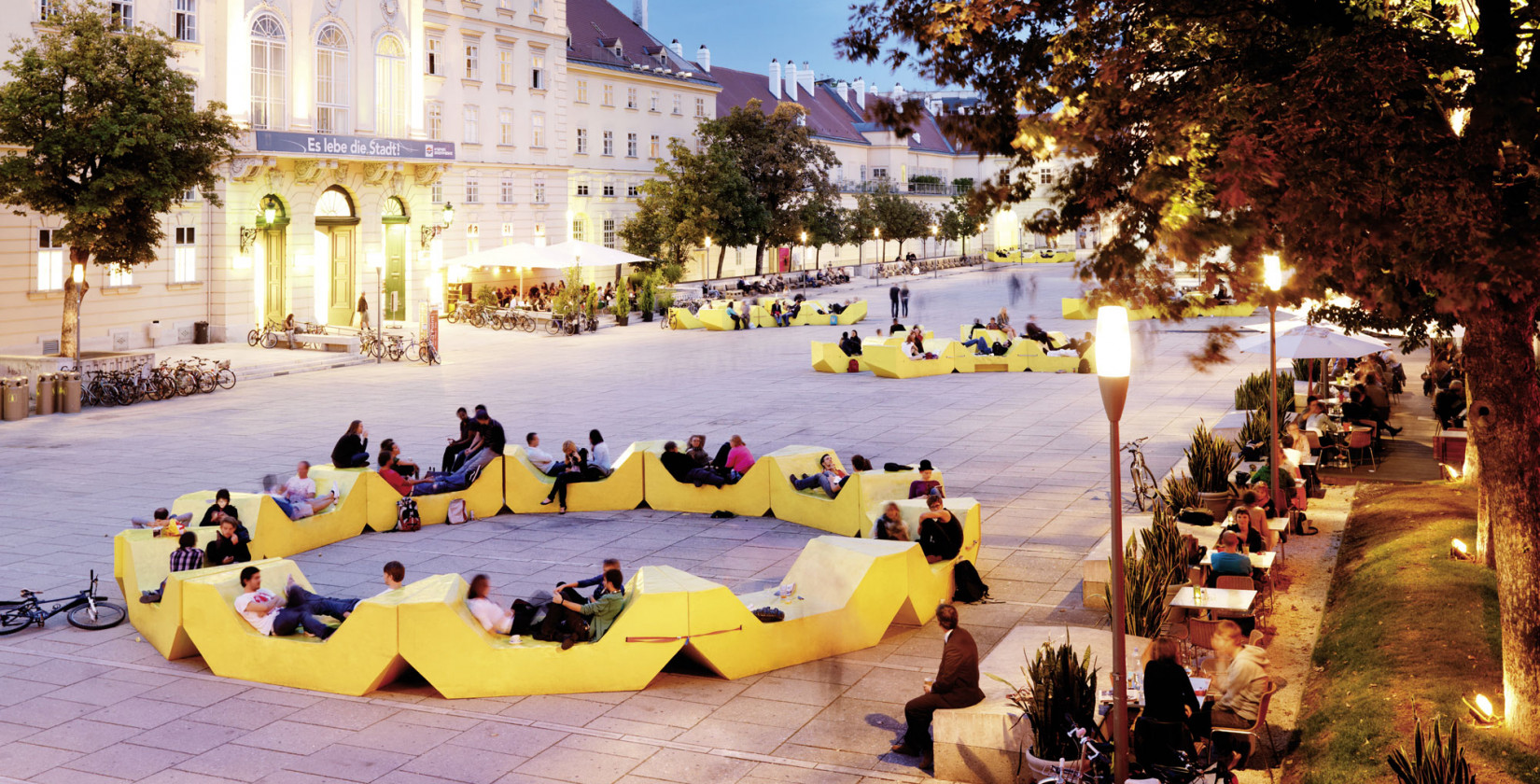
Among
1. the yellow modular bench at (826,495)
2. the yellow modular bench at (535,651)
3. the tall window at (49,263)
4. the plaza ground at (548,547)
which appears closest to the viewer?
the plaza ground at (548,547)

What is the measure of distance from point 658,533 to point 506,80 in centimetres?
4116

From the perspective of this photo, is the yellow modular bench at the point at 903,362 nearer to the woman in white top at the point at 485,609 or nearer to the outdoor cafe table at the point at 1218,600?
the outdoor cafe table at the point at 1218,600

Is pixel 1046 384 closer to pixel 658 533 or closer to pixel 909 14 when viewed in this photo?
pixel 658 533

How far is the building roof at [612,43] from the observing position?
64.2 meters

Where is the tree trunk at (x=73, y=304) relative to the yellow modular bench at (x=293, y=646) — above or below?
above

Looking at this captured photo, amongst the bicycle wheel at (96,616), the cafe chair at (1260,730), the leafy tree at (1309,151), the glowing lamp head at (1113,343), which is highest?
the leafy tree at (1309,151)

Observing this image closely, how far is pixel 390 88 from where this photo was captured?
4284 centimetres

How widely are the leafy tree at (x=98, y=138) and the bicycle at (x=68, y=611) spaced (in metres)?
16.0

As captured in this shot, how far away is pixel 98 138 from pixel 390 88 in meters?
17.3

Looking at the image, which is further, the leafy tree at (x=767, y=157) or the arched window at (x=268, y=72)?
the leafy tree at (x=767, y=157)

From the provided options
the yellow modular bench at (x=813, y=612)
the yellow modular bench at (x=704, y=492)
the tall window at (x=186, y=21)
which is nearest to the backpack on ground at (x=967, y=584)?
the yellow modular bench at (x=813, y=612)

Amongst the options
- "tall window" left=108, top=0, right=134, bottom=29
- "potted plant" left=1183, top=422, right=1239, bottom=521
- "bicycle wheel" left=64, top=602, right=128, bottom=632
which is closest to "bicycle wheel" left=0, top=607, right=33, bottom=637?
"bicycle wheel" left=64, top=602, right=128, bottom=632

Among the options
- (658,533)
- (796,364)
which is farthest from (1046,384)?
(658,533)

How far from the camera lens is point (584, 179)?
206ft
